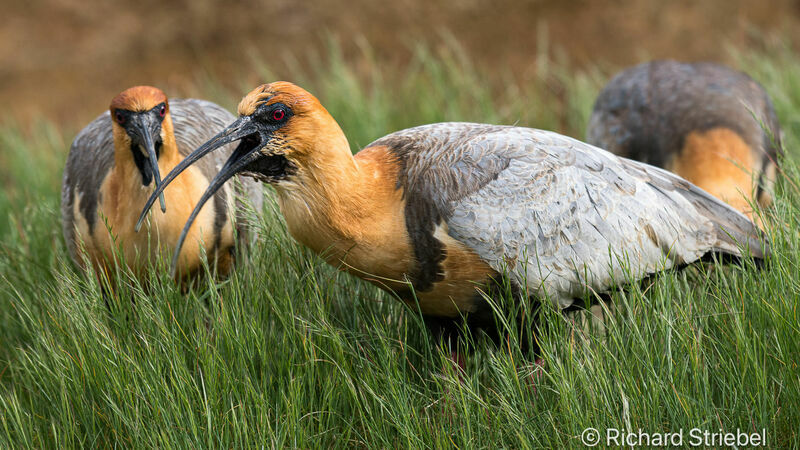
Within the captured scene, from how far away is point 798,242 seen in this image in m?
2.80

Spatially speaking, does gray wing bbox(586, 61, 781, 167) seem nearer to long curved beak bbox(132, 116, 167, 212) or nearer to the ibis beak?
the ibis beak

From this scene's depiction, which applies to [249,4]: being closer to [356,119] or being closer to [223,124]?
[356,119]

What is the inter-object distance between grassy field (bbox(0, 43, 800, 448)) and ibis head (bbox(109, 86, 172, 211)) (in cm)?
46

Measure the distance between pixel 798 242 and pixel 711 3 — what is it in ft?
16.8

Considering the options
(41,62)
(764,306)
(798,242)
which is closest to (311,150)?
(764,306)

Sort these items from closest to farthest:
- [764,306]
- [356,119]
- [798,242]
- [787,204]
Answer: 1. [764,306]
2. [798,242]
3. [787,204]
4. [356,119]

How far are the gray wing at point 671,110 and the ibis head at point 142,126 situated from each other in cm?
237

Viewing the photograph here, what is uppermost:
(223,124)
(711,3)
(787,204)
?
(711,3)

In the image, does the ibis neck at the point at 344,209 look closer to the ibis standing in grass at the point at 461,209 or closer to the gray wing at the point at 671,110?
the ibis standing in grass at the point at 461,209

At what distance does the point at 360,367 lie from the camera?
9.04ft

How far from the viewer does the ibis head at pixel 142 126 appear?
10.1 ft

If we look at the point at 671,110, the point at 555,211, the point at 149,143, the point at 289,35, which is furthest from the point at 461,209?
the point at 289,35

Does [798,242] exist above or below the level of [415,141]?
below

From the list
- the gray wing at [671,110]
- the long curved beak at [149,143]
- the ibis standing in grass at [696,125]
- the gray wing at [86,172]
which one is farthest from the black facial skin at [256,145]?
the gray wing at [671,110]
